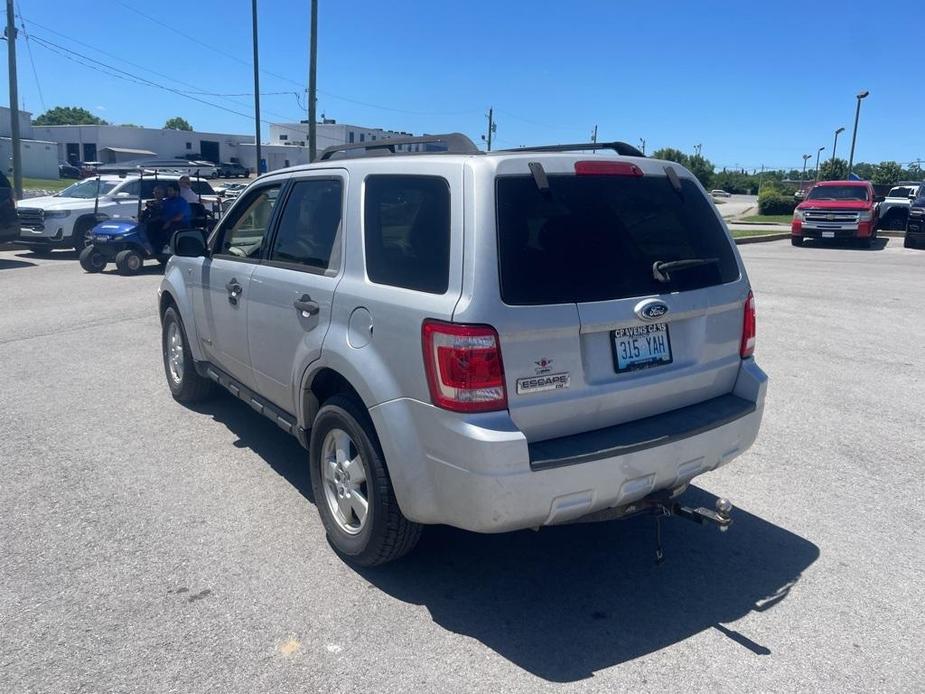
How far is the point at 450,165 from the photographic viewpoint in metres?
3.49

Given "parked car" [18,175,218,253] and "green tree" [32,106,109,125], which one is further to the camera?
"green tree" [32,106,109,125]

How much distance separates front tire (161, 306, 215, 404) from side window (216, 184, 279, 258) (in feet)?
3.45

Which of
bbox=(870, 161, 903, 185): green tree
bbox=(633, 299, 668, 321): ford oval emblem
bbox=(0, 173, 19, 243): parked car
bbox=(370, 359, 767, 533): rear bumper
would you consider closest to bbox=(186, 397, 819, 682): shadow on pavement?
bbox=(370, 359, 767, 533): rear bumper

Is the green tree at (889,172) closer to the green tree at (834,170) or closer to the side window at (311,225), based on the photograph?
the green tree at (834,170)

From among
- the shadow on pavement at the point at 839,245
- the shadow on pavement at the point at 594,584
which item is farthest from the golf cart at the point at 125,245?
the shadow on pavement at the point at 839,245

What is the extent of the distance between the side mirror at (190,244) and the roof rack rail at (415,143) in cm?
122

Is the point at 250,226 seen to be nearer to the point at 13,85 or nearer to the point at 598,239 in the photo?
the point at 598,239

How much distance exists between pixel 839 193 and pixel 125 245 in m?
19.5

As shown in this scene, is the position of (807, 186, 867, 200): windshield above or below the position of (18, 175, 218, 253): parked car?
above

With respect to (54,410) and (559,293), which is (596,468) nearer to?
(559,293)

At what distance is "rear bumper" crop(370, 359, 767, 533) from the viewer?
→ 316cm

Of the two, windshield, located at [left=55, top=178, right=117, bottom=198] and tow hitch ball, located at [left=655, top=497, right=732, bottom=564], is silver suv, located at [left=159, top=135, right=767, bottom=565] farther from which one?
windshield, located at [left=55, top=178, right=117, bottom=198]

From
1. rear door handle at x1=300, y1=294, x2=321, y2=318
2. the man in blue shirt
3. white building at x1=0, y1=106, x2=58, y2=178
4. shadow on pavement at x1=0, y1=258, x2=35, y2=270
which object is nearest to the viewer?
rear door handle at x1=300, y1=294, x2=321, y2=318

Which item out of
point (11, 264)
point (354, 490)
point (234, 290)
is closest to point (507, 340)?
point (354, 490)
